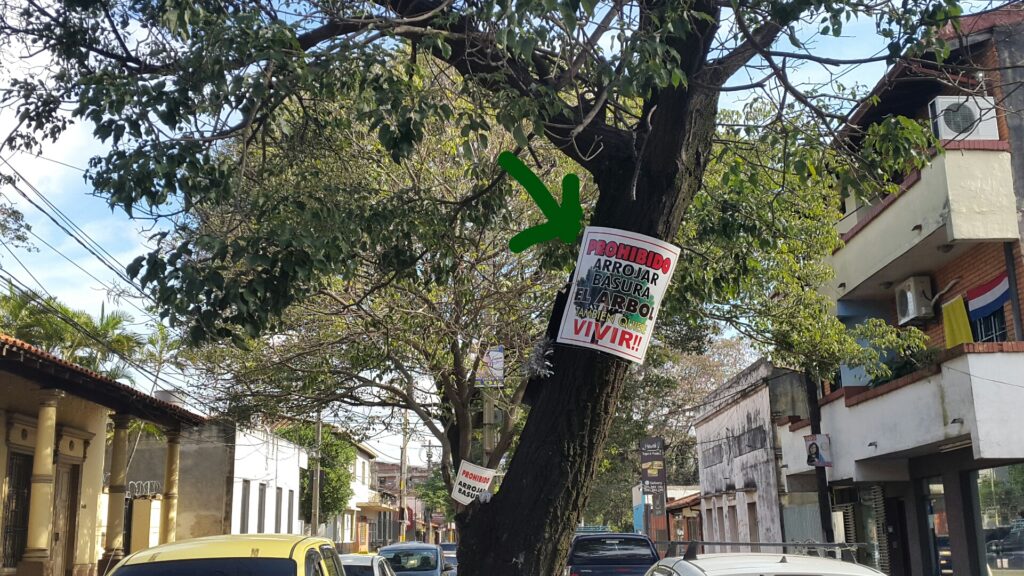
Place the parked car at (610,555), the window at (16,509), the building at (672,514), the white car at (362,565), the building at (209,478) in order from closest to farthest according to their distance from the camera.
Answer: the white car at (362,565)
the window at (16,509)
the parked car at (610,555)
the building at (209,478)
the building at (672,514)

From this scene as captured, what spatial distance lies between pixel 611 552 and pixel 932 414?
5.89 meters

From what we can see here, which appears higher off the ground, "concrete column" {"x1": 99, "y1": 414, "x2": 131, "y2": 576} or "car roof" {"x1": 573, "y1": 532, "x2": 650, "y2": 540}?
"concrete column" {"x1": 99, "y1": 414, "x2": 131, "y2": 576}

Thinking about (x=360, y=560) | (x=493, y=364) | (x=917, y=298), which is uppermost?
(x=917, y=298)

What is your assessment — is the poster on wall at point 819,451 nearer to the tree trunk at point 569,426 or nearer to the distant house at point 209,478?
the tree trunk at point 569,426

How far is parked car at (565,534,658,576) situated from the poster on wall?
4.49m

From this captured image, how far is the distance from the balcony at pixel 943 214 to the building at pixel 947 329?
0.02 meters

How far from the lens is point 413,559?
71.5 feet

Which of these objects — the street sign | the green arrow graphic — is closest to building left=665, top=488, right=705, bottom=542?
the street sign

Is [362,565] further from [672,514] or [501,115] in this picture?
[672,514]

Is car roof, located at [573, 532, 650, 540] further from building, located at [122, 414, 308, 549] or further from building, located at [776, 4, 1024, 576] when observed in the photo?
building, located at [122, 414, 308, 549]

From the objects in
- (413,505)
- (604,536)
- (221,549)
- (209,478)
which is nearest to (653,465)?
(604,536)

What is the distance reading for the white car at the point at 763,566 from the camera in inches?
220

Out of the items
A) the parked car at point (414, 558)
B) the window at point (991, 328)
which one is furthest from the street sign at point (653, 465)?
the window at point (991, 328)

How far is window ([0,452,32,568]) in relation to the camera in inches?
650
